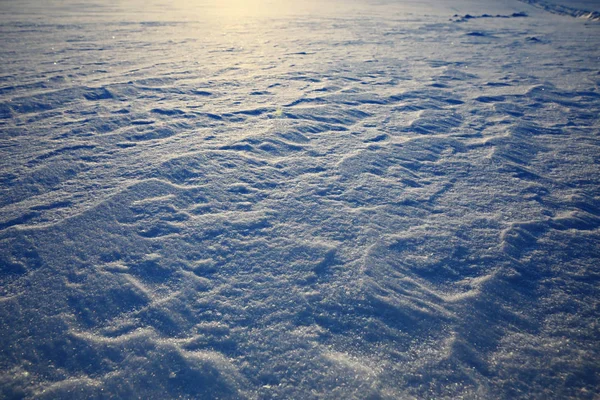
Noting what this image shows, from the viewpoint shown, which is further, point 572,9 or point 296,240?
point 572,9

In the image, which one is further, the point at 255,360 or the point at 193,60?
the point at 193,60

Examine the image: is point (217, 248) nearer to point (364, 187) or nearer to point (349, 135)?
point (364, 187)

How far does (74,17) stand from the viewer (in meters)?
7.64

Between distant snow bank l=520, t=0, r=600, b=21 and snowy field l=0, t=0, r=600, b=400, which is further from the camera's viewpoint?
distant snow bank l=520, t=0, r=600, b=21

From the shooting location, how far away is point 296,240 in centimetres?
158

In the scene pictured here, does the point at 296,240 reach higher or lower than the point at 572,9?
lower

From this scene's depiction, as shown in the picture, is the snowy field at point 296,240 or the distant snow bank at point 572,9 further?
the distant snow bank at point 572,9

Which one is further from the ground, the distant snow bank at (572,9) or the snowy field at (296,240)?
the distant snow bank at (572,9)

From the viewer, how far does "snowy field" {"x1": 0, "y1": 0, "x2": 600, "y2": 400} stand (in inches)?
43.3

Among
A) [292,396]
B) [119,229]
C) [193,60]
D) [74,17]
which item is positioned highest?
[74,17]

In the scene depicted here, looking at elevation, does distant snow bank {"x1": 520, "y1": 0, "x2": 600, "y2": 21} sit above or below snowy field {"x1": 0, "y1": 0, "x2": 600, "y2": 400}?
above

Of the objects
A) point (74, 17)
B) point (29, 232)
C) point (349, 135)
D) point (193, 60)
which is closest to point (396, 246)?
point (349, 135)

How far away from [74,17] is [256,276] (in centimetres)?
918

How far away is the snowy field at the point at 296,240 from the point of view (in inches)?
43.3
